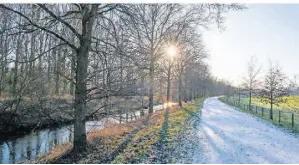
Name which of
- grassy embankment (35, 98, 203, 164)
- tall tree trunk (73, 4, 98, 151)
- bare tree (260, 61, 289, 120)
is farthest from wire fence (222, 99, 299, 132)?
tall tree trunk (73, 4, 98, 151)

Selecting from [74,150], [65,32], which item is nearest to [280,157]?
[74,150]

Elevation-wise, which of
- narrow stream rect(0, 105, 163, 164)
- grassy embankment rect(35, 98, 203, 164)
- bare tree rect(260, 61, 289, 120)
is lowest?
narrow stream rect(0, 105, 163, 164)

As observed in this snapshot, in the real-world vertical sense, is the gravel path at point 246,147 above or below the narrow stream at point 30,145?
above

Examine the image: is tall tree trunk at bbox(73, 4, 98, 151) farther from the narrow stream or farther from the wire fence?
the wire fence

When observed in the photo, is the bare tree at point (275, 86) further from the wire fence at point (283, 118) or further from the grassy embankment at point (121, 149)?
the grassy embankment at point (121, 149)

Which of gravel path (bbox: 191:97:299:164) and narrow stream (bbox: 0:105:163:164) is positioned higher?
gravel path (bbox: 191:97:299:164)

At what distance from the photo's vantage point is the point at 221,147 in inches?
412

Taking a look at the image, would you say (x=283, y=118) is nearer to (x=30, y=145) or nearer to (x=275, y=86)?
(x=275, y=86)

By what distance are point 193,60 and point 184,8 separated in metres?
11.7

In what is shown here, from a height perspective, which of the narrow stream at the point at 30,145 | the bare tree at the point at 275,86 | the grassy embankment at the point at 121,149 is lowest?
the narrow stream at the point at 30,145

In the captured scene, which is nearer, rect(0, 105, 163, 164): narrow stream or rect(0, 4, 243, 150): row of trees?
rect(0, 4, 243, 150): row of trees

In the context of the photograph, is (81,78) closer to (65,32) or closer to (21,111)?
(65,32)

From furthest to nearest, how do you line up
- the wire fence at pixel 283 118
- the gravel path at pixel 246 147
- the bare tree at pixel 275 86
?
the bare tree at pixel 275 86 < the wire fence at pixel 283 118 < the gravel path at pixel 246 147

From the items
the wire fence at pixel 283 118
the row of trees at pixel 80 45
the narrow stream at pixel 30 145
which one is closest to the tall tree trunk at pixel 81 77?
the row of trees at pixel 80 45
